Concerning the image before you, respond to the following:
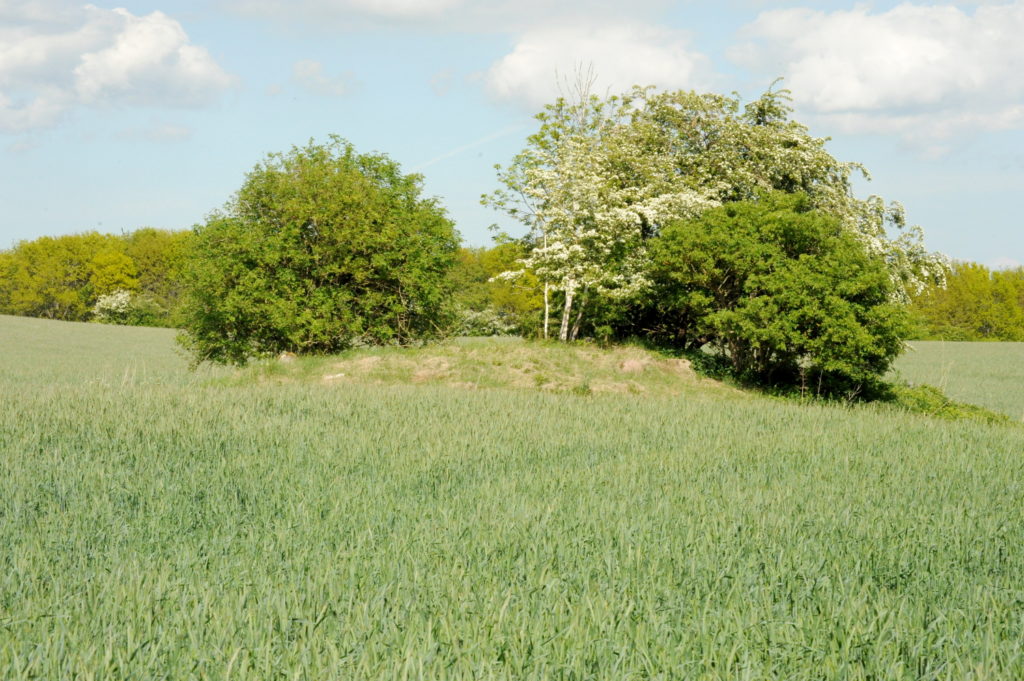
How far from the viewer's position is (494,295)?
6475 centimetres

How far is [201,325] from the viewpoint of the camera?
21.9 m

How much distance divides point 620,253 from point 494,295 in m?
41.9

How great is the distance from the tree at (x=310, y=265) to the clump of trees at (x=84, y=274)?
170 feet

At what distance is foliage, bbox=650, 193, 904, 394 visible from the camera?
1803 centimetres

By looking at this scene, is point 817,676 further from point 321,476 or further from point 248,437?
point 248,437

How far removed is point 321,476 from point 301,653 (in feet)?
13.6

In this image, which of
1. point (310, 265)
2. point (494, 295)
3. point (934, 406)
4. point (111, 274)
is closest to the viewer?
point (934, 406)

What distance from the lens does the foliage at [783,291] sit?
59.2 feet

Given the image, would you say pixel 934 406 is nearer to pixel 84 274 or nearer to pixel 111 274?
pixel 111 274

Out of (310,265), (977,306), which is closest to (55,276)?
(310,265)

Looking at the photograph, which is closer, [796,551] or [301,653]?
[301,653]

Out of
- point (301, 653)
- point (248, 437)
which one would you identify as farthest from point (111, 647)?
point (248, 437)

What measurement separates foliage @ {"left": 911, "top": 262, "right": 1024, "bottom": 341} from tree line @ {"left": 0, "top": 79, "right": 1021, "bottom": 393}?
5003 cm

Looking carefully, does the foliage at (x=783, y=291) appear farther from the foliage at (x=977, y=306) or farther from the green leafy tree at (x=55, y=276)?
the green leafy tree at (x=55, y=276)
